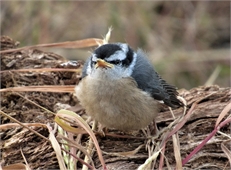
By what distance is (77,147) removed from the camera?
2.31 m

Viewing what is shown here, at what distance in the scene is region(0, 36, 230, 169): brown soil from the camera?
98.5 inches

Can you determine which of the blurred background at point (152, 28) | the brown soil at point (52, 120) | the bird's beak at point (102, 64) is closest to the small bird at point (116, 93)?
the bird's beak at point (102, 64)

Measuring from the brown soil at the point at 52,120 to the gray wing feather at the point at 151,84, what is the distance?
8cm

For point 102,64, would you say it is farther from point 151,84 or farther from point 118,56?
point 151,84

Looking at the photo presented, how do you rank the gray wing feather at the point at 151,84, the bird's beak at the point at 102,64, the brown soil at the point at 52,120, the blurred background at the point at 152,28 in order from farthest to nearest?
the blurred background at the point at 152,28 → the gray wing feather at the point at 151,84 → the bird's beak at the point at 102,64 → the brown soil at the point at 52,120

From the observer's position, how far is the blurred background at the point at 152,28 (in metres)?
5.13

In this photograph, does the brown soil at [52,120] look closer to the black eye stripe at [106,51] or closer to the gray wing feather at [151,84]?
the gray wing feather at [151,84]

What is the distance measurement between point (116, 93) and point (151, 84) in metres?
0.30

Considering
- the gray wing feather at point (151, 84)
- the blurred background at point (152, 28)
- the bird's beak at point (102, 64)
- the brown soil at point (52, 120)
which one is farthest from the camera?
the blurred background at point (152, 28)

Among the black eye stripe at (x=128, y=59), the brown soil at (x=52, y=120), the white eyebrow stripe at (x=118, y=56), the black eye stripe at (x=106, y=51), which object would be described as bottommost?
the brown soil at (x=52, y=120)

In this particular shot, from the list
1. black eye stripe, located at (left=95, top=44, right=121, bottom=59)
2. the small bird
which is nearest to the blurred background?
the small bird

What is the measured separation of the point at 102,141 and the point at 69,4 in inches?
126

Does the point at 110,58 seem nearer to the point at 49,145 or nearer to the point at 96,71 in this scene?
the point at 96,71

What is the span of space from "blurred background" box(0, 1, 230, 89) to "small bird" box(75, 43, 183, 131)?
6.63 ft
